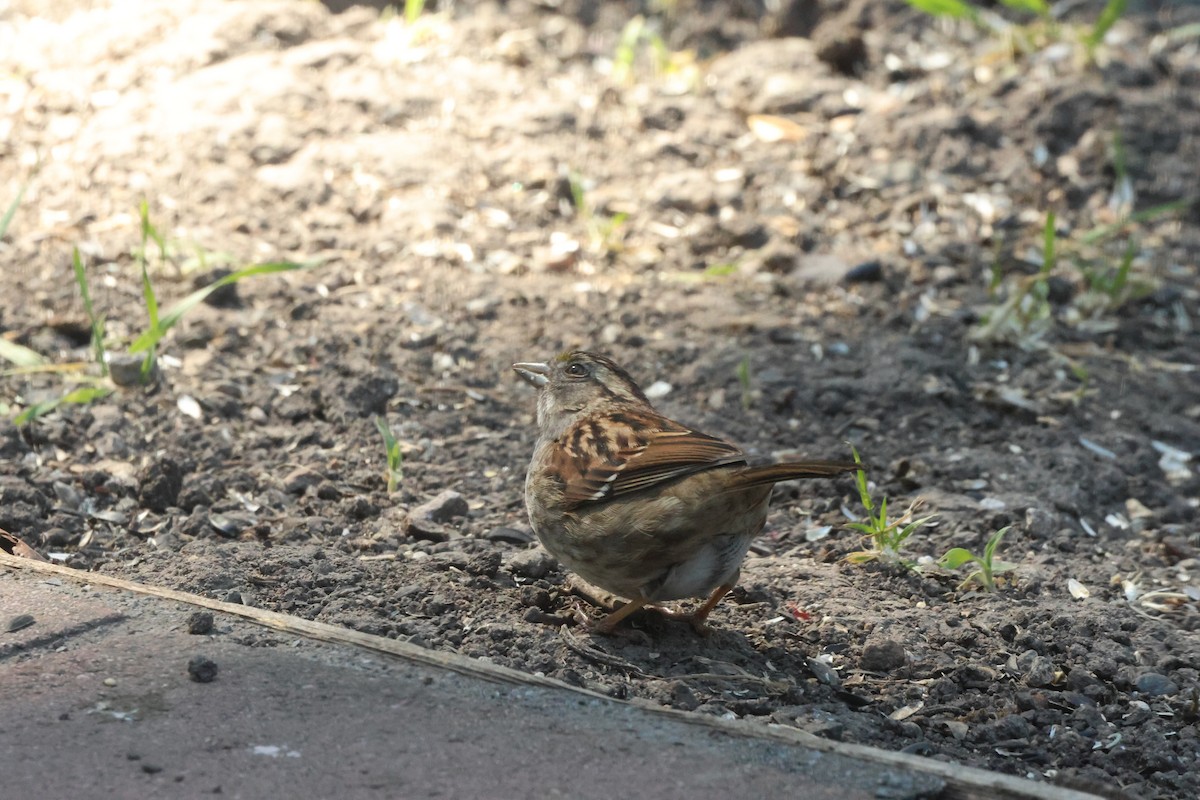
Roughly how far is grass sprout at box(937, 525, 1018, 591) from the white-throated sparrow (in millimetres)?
653

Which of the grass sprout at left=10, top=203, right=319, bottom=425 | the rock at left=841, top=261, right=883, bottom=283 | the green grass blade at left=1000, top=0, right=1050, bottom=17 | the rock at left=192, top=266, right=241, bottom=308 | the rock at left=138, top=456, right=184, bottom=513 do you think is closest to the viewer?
the rock at left=138, top=456, right=184, bottom=513

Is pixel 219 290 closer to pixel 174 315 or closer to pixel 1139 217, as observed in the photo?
pixel 174 315

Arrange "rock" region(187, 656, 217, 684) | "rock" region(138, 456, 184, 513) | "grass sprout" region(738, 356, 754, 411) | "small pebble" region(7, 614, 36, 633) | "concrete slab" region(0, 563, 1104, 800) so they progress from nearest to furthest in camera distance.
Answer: "concrete slab" region(0, 563, 1104, 800) < "rock" region(187, 656, 217, 684) < "small pebble" region(7, 614, 36, 633) < "rock" region(138, 456, 184, 513) < "grass sprout" region(738, 356, 754, 411)

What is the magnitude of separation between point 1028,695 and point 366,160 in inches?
145

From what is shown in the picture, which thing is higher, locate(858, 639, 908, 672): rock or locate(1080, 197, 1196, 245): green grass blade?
locate(1080, 197, 1196, 245): green grass blade

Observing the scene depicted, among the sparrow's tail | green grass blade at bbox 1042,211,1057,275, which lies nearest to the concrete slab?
the sparrow's tail

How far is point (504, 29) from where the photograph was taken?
6938 millimetres

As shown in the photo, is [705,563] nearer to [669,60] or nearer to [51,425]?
[51,425]

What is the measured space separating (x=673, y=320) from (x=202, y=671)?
2.71 m

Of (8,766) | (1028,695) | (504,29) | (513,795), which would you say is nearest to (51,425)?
(8,766)

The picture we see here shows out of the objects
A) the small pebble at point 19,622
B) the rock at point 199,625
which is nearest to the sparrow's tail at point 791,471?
the rock at point 199,625

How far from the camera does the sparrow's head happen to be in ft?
12.7

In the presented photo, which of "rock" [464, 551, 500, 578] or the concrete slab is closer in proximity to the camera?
the concrete slab

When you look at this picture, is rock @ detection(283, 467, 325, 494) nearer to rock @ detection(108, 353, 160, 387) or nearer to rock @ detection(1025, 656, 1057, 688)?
rock @ detection(108, 353, 160, 387)
